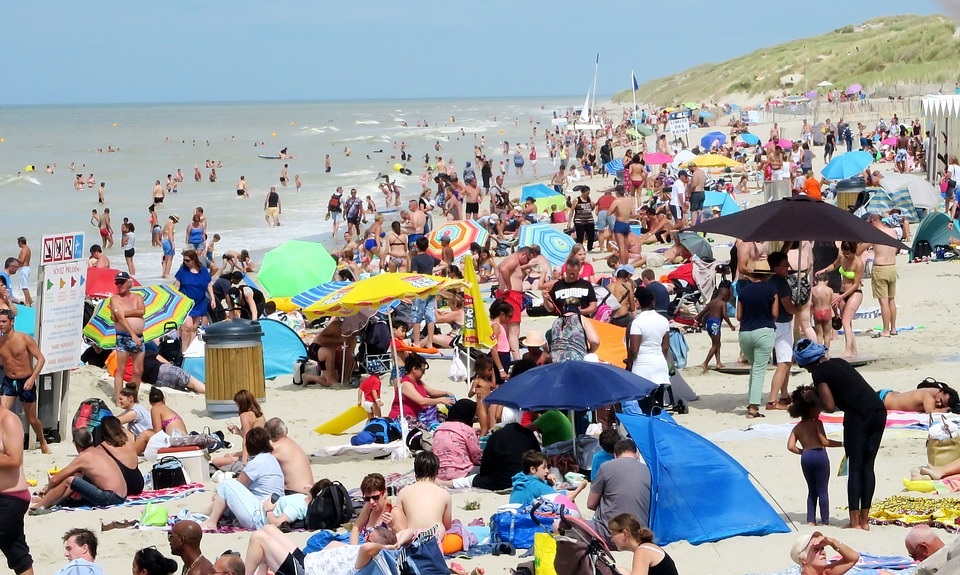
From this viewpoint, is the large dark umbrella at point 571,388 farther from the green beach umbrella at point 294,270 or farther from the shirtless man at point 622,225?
the shirtless man at point 622,225

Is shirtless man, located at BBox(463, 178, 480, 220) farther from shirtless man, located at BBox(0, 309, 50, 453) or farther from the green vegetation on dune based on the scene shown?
the green vegetation on dune

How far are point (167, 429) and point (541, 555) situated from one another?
4.50 metres

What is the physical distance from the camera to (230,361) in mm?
10859

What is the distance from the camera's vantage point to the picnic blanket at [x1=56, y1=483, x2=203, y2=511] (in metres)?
8.08

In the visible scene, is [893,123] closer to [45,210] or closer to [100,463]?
[45,210]

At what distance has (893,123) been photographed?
1393 inches

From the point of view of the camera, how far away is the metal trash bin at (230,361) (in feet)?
35.5

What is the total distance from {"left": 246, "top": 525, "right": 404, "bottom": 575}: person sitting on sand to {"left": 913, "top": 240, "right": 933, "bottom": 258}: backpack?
1224 cm

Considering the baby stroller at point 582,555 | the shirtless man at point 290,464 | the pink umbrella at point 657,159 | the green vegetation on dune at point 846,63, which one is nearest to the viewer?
the baby stroller at point 582,555

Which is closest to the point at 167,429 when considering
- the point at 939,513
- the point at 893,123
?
the point at 939,513

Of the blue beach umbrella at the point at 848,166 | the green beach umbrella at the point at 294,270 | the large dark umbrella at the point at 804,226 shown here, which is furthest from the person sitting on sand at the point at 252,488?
the blue beach umbrella at the point at 848,166

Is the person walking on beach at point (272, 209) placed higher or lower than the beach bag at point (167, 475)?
higher

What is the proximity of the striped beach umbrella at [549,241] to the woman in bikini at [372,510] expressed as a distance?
383 inches

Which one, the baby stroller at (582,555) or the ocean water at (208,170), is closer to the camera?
the baby stroller at (582,555)
